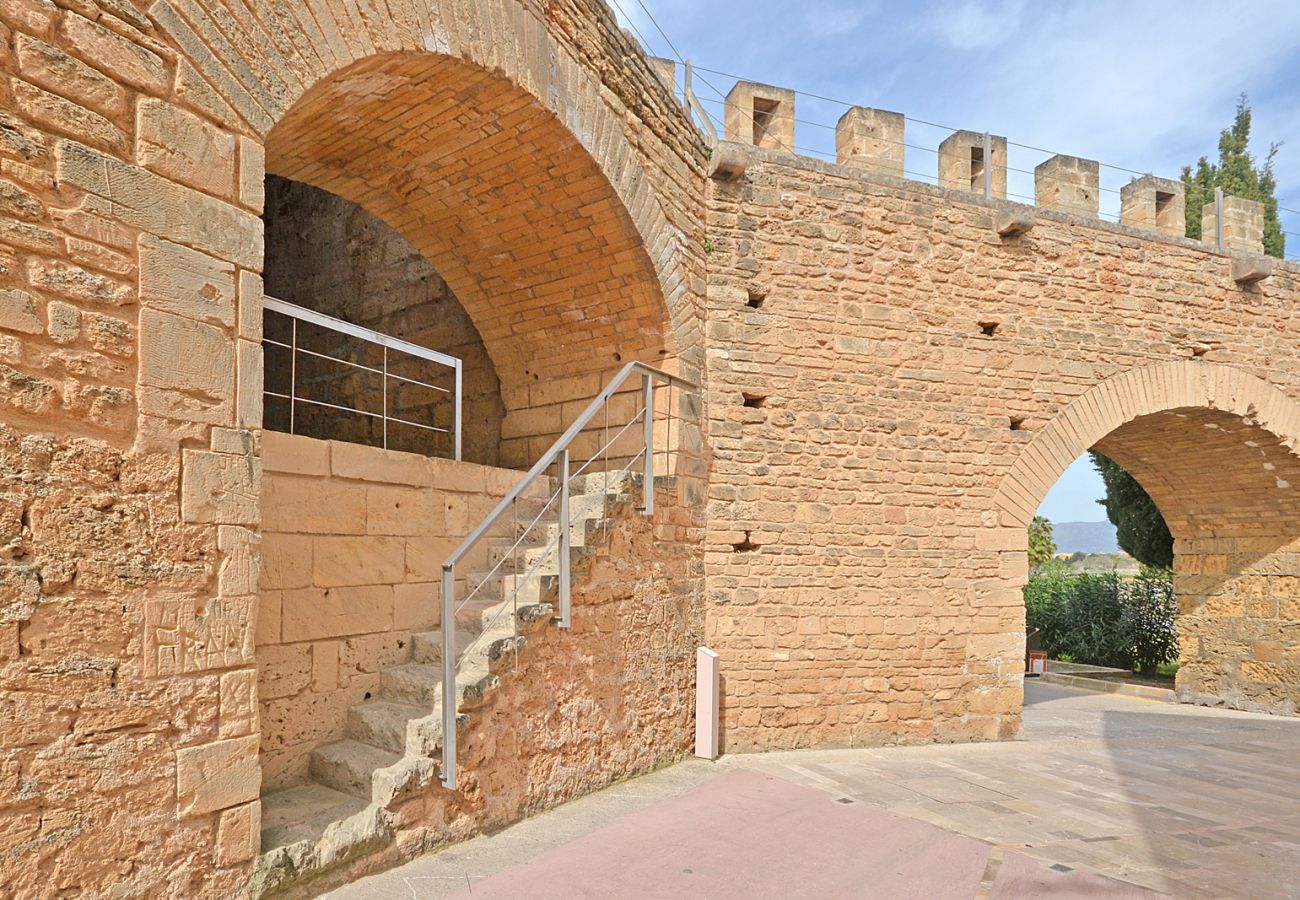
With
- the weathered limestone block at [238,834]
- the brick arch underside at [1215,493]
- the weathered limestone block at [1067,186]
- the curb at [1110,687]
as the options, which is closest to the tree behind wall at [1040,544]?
the curb at [1110,687]

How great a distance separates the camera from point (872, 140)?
715cm

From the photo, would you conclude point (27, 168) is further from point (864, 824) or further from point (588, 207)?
point (864, 824)

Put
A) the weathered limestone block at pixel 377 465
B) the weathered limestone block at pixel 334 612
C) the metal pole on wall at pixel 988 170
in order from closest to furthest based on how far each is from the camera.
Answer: the weathered limestone block at pixel 334 612 < the weathered limestone block at pixel 377 465 < the metal pole on wall at pixel 988 170

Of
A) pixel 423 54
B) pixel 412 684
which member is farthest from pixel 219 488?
pixel 423 54

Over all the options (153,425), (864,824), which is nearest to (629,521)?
(864,824)

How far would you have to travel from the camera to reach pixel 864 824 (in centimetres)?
452

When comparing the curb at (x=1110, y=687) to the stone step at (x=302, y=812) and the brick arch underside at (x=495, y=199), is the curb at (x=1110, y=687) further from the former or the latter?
the stone step at (x=302, y=812)

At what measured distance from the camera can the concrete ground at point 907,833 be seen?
3660 mm

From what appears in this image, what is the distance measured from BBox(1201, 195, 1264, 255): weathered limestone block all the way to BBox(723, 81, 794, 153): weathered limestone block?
4.72m

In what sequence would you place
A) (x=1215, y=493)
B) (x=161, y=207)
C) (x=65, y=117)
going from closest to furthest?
(x=65, y=117) < (x=161, y=207) < (x=1215, y=493)

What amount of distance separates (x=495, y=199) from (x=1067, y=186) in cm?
532

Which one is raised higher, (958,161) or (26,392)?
(958,161)

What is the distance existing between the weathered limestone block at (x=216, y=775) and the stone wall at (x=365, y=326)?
Result: 4.10 meters

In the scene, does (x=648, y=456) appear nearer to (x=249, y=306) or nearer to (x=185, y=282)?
(x=249, y=306)
